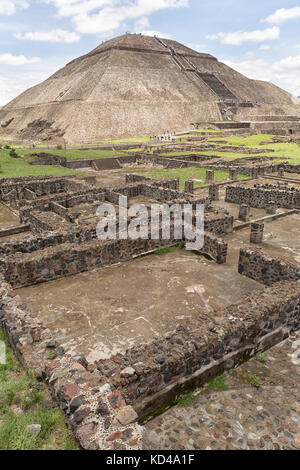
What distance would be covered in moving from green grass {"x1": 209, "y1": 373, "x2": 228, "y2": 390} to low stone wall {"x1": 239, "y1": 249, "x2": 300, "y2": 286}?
4.30 m

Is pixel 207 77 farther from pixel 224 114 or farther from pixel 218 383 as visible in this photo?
pixel 218 383

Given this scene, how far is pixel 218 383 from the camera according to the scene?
6.08 meters

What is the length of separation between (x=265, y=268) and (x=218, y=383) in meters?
4.86

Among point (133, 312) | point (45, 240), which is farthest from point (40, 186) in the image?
point (133, 312)

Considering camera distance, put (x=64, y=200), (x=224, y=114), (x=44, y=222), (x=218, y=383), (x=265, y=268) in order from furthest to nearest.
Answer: (x=224, y=114) → (x=64, y=200) → (x=44, y=222) → (x=265, y=268) → (x=218, y=383)

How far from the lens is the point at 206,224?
46.8ft

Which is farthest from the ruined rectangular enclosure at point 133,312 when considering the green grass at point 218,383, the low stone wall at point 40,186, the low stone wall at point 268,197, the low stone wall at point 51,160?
the low stone wall at point 51,160

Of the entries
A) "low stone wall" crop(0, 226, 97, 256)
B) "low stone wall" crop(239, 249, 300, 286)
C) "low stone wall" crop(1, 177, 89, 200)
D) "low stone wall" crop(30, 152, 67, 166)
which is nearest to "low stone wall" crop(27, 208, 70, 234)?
"low stone wall" crop(0, 226, 97, 256)

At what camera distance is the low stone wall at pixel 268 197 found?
762 inches

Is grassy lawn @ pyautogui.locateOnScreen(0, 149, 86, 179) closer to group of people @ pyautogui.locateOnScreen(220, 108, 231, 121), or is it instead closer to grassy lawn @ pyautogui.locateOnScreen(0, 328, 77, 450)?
grassy lawn @ pyautogui.locateOnScreen(0, 328, 77, 450)

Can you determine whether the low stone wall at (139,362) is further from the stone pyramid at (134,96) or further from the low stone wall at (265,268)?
the stone pyramid at (134,96)

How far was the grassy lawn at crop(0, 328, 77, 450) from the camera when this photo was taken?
404 centimetres
